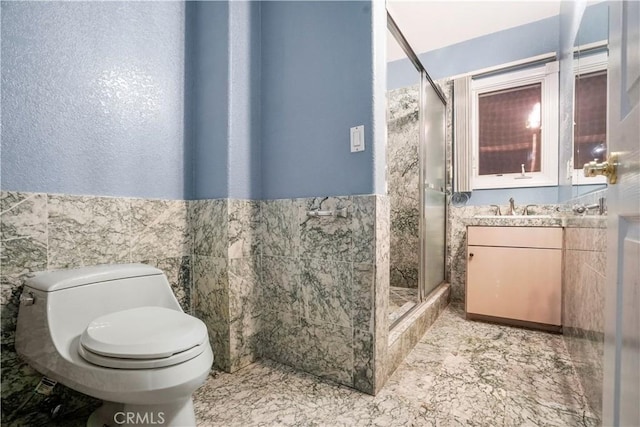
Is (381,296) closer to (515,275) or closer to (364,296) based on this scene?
(364,296)

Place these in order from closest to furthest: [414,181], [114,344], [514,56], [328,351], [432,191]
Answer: [114,344], [328,351], [432,191], [514,56], [414,181]

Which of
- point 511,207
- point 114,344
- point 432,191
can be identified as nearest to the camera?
point 114,344

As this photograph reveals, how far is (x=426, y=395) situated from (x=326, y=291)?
2.05 ft

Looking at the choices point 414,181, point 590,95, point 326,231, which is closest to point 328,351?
point 326,231

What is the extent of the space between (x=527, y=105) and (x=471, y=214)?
1.05 meters

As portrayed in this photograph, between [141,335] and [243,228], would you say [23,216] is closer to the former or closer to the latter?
[141,335]

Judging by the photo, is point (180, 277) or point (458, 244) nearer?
point (180, 277)

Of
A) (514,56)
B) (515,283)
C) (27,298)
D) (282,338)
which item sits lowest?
(282,338)

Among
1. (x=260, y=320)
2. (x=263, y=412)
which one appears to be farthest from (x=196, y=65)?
(x=263, y=412)

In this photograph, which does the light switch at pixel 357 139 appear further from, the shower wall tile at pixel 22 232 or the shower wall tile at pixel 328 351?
the shower wall tile at pixel 22 232

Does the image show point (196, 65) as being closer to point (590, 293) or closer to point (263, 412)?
point (263, 412)

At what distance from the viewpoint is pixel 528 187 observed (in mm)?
2414

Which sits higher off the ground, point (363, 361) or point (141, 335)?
point (141, 335)

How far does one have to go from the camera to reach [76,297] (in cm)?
100
